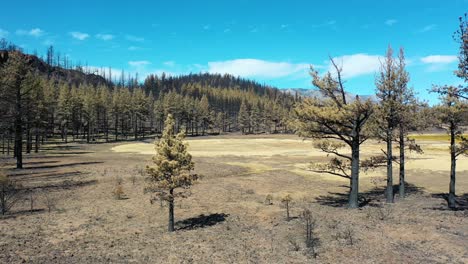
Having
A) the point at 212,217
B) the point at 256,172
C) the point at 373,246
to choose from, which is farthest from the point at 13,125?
the point at 373,246

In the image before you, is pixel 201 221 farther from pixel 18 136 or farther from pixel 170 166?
pixel 18 136

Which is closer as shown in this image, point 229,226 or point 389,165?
point 229,226

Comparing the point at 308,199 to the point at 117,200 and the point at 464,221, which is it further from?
the point at 117,200

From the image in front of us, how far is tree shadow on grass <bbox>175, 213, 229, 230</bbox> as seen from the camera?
19.1 metres

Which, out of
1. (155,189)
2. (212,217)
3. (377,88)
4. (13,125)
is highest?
(377,88)

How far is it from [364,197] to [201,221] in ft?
47.6

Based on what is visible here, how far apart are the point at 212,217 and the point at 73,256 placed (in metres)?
8.75

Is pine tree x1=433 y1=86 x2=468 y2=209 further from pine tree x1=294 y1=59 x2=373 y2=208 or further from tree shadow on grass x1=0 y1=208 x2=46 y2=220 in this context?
tree shadow on grass x1=0 y1=208 x2=46 y2=220

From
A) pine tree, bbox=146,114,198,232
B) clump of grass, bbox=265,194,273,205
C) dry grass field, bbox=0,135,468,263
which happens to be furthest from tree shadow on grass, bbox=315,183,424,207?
pine tree, bbox=146,114,198,232

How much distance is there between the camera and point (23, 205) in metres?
22.3

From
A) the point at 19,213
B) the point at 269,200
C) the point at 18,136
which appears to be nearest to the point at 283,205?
the point at 269,200

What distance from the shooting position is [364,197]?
27312mm

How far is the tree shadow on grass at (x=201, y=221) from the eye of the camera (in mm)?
19081

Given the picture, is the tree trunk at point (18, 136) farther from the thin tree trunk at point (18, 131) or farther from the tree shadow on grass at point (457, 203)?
the tree shadow on grass at point (457, 203)
